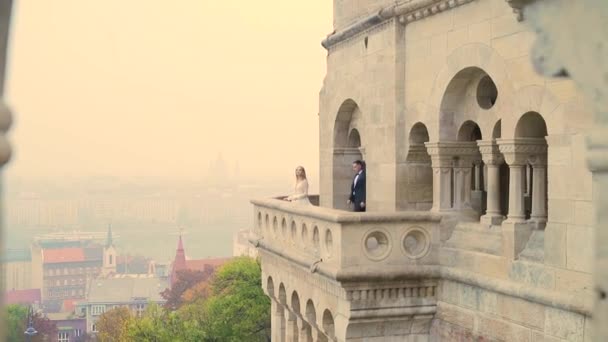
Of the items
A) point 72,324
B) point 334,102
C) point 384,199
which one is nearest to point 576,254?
point 384,199

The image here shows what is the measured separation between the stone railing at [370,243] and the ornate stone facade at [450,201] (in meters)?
0.02

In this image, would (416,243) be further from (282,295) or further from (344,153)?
(344,153)

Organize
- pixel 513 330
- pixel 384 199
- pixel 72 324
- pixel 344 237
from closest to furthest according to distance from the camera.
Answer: pixel 513 330
pixel 344 237
pixel 384 199
pixel 72 324

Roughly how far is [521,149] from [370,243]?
7.74 ft

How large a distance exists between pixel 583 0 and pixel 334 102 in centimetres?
1204

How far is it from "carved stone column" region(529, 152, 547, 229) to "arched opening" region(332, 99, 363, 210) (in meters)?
5.24

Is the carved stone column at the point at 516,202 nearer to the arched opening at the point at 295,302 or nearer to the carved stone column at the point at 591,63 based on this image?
the arched opening at the point at 295,302

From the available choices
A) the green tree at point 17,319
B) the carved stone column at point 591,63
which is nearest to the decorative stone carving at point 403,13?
the carved stone column at point 591,63

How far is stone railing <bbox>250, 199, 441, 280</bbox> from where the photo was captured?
983cm

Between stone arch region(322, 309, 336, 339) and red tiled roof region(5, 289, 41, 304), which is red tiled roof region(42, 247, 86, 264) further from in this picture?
stone arch region(322, 309, 336, 339)

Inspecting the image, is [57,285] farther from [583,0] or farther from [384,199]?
[583,0]

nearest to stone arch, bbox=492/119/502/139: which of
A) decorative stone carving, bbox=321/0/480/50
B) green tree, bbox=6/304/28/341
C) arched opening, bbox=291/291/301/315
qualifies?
decorative stone carving, bbox=321/0/480/50

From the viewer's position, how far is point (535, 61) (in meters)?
2.30

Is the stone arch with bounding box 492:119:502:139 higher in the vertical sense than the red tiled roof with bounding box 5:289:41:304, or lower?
higher
